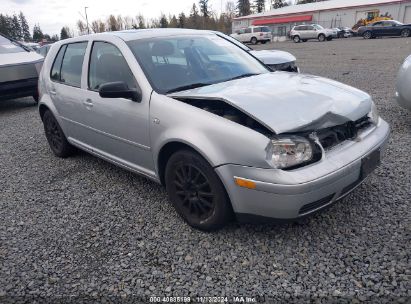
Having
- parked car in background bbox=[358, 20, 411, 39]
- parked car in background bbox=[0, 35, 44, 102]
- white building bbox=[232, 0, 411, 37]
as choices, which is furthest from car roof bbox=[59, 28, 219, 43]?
white building bbox=[232, 0, 411, 37]

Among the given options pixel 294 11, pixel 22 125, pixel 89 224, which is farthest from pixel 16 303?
pixel 294 11

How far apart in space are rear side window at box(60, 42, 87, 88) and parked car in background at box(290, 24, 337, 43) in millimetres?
31510

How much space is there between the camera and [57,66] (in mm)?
4391

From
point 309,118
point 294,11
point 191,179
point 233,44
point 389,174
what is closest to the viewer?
point 309,118

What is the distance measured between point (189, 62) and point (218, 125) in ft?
3.96

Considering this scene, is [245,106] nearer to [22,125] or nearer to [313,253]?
[313,253]

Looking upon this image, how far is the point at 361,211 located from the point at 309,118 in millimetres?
1083

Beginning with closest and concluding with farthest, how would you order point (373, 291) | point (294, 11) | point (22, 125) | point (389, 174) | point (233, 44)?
point (373, 291), point (389, 174), point (233, 44), point (22, 125), point (294, 11)

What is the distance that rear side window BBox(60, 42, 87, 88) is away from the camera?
387 cm

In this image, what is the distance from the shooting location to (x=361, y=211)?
9.61ft

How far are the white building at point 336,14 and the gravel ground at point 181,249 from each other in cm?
4502

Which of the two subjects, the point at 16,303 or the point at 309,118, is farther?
the point at 309,118

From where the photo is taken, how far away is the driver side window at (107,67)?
3.21m

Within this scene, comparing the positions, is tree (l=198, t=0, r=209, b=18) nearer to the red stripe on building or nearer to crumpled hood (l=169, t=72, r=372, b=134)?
the red stripe on building
